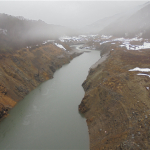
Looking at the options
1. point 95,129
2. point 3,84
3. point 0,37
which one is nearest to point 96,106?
point 95,129

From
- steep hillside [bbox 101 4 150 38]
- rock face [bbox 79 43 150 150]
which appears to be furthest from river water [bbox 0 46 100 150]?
steep hillside [bbox 101 4 150 38]

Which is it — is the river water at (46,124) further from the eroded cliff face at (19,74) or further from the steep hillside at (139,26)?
the steep hillside at (139,26)

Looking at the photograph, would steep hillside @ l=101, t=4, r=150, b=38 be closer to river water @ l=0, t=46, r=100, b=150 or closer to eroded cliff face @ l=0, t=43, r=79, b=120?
eroded cliff face @ l=0, t=43, r=79, b=120

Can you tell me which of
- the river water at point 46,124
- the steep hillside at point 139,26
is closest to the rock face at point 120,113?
the river water at point 46,124

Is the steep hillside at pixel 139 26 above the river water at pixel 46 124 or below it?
above

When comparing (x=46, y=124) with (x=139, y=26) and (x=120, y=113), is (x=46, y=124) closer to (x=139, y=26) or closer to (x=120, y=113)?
(x=120, y=113)

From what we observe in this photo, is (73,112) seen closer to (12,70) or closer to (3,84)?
(3,84)
